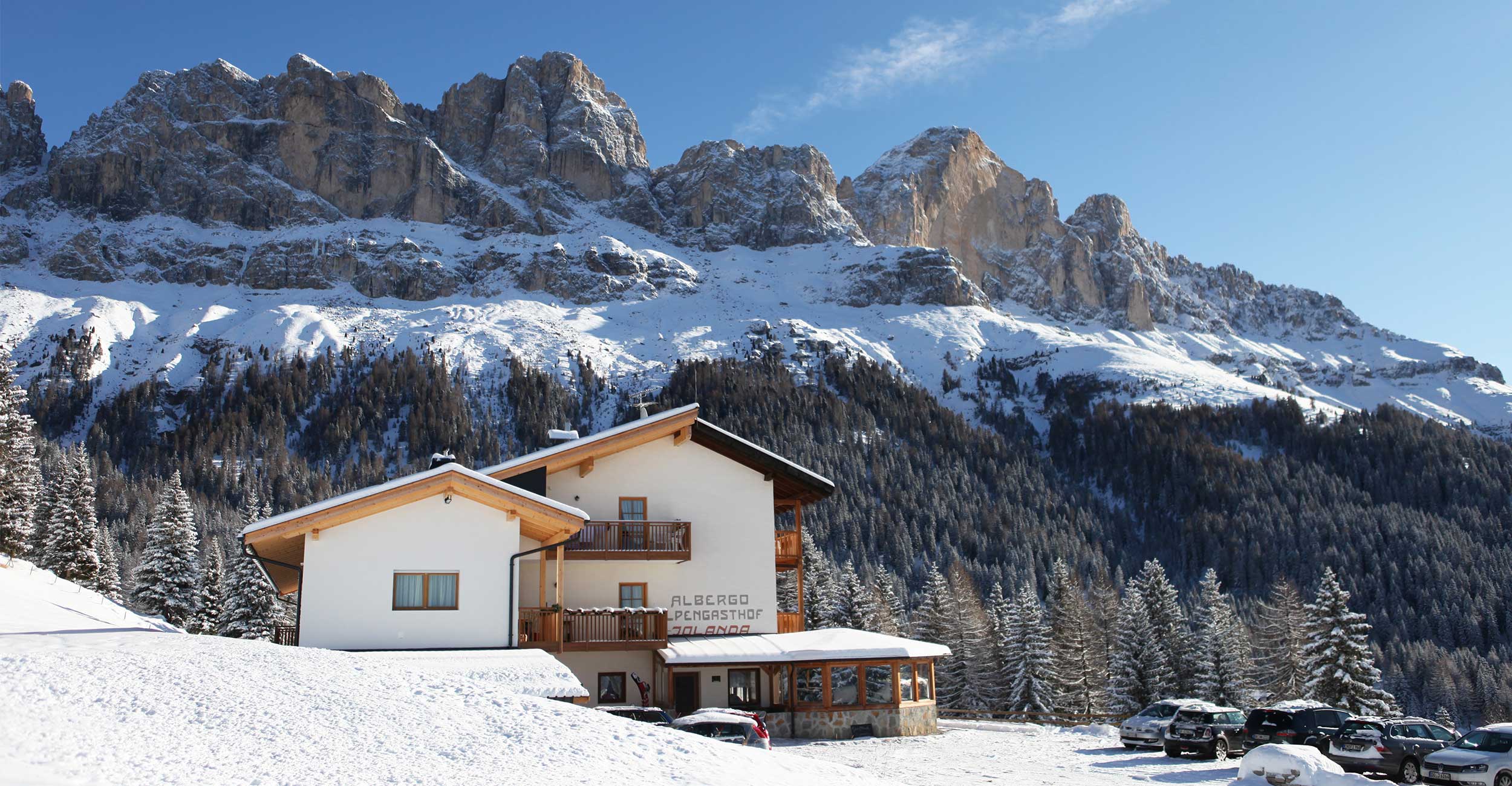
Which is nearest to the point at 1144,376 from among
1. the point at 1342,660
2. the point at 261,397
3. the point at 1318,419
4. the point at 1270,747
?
the point at 1318,419

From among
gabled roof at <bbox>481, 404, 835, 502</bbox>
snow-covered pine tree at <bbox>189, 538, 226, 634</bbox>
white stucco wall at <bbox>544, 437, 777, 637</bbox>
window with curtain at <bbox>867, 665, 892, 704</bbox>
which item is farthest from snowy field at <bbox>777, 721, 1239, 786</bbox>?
snow-covered pine tree at <bbox>189, 538, 226, 634</bbox>

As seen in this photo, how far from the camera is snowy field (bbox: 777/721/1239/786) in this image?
67.4 ft

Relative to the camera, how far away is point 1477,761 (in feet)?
68.5

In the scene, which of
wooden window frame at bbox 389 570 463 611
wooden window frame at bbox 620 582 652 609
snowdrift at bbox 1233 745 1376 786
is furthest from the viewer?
wooden window frame at bbox 620 582 652 609

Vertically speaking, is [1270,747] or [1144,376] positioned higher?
[1144,376]

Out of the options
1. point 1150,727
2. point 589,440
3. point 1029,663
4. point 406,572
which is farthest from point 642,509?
point 1029,663

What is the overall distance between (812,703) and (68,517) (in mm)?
43023

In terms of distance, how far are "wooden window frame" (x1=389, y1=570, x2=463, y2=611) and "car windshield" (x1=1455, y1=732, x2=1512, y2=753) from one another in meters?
20.9

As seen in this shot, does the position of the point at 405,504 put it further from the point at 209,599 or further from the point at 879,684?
the point at 209,599

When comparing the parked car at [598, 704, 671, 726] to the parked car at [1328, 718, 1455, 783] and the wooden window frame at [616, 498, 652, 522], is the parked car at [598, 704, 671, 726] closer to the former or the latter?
the wooden window frame at [616, 498, 652, 522]

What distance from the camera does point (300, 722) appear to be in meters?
12.8

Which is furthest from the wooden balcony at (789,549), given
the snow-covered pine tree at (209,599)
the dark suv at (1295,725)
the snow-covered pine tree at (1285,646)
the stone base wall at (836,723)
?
the snow-covered pine tree at (209,599)

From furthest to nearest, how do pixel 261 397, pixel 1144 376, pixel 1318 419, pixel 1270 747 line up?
pixel 1144 376 < pixel 1318 419 < pixel 261 397 < pixel 1270 747

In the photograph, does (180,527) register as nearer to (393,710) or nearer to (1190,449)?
(393,710)
